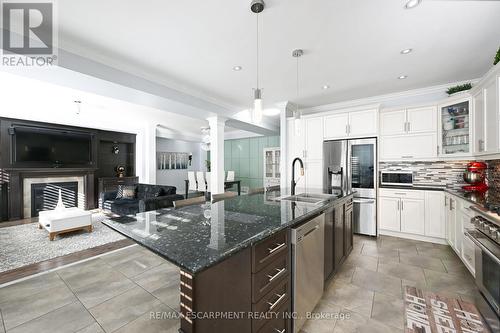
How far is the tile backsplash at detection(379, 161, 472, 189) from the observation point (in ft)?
11.3

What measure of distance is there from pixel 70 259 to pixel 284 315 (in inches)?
116

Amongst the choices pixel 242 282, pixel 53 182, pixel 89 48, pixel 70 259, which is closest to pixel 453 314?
pixel 242 282

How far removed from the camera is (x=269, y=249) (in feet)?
4.17

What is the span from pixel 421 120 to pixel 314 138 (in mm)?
1760

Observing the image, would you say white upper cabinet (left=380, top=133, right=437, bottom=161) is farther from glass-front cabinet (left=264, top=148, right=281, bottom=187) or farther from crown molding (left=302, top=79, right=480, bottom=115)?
glass-front cabinet (left=264, top=148, right=281, bottom=187)

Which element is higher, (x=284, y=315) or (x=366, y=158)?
(x=366, y=158)

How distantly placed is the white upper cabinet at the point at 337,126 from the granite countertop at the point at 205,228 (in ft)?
8.21

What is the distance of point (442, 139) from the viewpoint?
3379 mm

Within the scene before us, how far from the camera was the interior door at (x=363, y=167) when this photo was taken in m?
3.69

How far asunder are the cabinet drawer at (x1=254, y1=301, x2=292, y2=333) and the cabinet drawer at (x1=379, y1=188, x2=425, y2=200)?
312 centimetres

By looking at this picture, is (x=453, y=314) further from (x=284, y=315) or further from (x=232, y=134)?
(x=232, y=134)

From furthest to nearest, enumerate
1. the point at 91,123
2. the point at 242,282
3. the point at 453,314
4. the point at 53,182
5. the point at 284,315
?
the point at 91,123, the point at 53,182, the point at 453,314, the point at 284,315, the point at 242,282

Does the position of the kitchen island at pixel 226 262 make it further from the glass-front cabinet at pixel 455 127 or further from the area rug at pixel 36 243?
the glass-front cabinet at pixel 455 127

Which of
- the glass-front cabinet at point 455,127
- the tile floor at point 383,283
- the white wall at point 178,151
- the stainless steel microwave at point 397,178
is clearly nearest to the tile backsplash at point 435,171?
the stainless steel microwave at point 397,178
